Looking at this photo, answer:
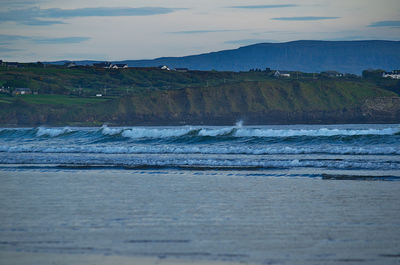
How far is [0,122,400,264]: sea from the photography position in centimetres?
954

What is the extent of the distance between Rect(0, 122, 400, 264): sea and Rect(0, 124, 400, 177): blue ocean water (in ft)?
0.38

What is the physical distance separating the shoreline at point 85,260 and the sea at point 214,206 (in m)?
0.21

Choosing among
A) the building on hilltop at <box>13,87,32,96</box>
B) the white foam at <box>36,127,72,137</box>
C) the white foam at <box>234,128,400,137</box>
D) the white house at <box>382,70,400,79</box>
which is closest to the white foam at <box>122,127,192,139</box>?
the white foam at <box>234,128,400,137</box>

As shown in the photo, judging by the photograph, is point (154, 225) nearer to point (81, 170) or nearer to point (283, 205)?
point (283, 205)

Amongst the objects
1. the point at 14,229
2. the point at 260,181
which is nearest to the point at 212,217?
the point at 14,229

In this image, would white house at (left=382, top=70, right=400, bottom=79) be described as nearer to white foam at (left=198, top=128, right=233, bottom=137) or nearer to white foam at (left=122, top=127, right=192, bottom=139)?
white foam at (left=198, top=128, right=233, bottom=137)

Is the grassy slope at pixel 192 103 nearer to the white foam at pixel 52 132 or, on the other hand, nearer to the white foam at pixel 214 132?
the white foam at pixel 52 132

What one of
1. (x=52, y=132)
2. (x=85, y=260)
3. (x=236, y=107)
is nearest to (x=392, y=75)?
(x=236, y=107)

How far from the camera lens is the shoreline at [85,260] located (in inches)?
345

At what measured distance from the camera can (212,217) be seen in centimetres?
1180

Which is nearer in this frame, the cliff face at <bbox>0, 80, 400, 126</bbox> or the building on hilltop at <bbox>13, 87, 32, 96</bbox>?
the cliff face at <bbox>0, 80, 400, 126</bbox>

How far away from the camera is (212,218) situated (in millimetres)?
11703

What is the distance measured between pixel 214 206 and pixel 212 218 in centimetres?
134

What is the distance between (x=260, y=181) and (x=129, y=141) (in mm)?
21686
